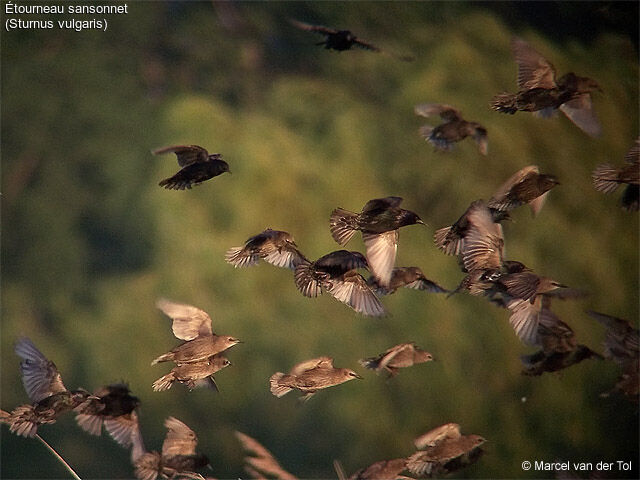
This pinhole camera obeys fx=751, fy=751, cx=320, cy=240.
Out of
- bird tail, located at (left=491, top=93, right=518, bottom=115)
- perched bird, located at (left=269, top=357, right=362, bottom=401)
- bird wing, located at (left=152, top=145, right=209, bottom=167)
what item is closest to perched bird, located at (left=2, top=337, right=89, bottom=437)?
perched bird, located at (left=269, top=357, right=362, bottom=401)

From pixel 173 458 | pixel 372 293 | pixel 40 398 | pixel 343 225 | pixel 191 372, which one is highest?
pixel 343 225

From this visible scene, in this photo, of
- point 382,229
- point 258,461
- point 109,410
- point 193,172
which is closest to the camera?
point 382,229

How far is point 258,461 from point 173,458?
54cm

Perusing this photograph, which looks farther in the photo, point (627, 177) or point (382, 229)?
point (627, 177)

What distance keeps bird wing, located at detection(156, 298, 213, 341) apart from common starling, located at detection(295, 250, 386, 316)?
268mm

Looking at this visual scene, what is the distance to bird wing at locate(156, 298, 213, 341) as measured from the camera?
1797 mm

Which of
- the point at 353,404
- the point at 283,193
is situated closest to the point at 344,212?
the point at 283,193

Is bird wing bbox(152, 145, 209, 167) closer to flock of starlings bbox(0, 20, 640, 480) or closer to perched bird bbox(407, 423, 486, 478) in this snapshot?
flock of starlings bbox(0, 20, 640, 480)

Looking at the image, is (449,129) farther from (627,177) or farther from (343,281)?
(343,281)

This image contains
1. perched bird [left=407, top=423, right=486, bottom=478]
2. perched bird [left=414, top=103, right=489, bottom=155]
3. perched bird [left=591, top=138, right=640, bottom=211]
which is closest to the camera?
perched bird [left=407, top=423, right=486, bottom=478]

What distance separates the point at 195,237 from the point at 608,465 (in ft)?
5.24

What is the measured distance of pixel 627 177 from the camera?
197 centimetres

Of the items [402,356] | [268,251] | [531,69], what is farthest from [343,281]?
[531,69]

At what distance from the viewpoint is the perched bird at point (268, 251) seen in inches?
68.2
